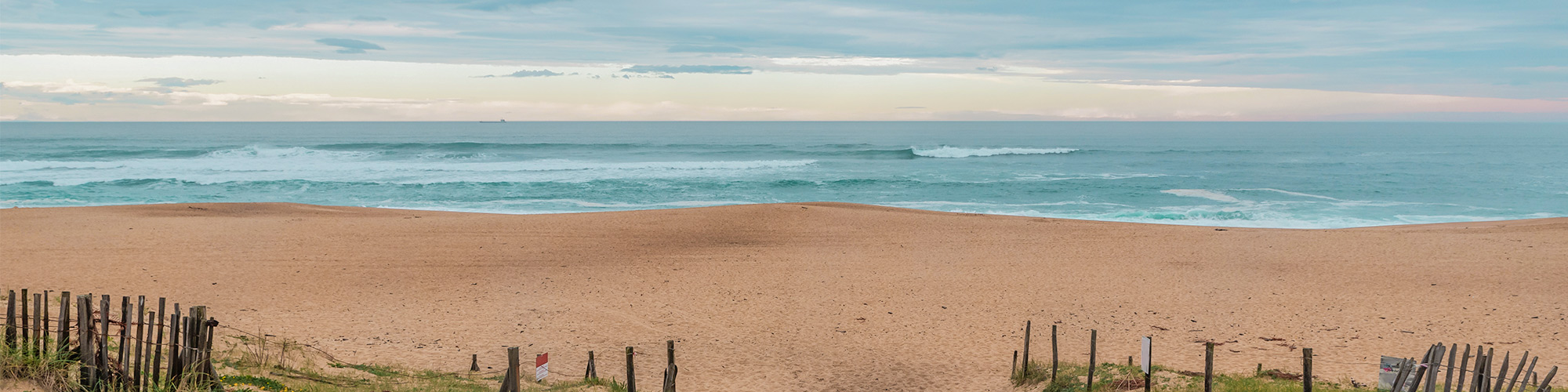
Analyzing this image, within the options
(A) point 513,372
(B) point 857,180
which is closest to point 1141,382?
(A) point 513,372

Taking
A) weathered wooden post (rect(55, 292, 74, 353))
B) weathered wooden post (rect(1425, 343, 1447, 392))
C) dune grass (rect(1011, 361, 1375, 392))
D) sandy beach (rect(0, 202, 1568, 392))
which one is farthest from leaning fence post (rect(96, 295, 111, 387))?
weathered wooden post (rect(1425, 343, 1447, 392))

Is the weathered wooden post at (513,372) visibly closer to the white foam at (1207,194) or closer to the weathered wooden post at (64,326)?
the weathered wooden post at (64,326)

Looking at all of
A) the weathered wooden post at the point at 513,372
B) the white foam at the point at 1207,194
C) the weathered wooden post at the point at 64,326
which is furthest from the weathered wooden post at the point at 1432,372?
the white foam at the point at 1207,194

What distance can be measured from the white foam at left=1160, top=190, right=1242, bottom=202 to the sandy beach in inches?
538

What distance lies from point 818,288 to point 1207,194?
27.2 metres

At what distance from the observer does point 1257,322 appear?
10297 millimetres

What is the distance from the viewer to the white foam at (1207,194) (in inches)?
1291

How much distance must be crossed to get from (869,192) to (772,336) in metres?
26.9

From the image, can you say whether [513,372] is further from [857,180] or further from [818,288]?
[857,180]

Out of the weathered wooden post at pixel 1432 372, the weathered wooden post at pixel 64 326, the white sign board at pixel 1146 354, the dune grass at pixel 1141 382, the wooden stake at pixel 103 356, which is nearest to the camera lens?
the weathered wooden post at pixel 1432 372

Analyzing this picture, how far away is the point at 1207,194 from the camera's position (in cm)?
3475

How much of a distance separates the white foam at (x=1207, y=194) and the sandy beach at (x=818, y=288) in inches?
538

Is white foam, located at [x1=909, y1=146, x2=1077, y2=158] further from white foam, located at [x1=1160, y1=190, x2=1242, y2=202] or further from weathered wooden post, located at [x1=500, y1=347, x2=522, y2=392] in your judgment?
weathered wooden post, located at [x1=500, y1=347, x2=522, y2=392]

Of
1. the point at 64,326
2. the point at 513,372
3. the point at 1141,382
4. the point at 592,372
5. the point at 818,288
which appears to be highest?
the point at 64,326
